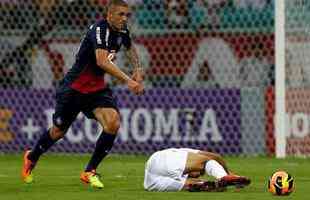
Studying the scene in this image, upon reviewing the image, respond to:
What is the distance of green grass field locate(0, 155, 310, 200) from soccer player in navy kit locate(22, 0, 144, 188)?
0.37 metres

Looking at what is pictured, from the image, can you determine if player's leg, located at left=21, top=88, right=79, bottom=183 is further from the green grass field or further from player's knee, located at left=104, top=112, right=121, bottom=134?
player's knee, located at left=104, top=112, right=121, bottom=134

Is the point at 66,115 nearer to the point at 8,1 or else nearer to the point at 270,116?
the point at 270,116

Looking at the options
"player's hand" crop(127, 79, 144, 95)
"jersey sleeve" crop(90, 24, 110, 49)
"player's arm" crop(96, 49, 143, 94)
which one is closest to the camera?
"player's hand" crop(127, 79, 144, 95)

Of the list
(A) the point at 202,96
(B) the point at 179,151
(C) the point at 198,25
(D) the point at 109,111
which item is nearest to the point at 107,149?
(D) the point at 109,111

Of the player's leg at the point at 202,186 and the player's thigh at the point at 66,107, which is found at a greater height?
the player's thigh at the point at 66,107

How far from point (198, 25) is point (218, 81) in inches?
41.0

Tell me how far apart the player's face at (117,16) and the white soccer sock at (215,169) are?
1905mm

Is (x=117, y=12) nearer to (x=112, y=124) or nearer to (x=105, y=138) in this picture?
(x=112, y=124)

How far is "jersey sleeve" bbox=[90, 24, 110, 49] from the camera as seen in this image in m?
11.8

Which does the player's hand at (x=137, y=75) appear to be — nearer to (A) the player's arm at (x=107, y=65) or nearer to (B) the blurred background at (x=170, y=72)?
(A) the player's arm at (x=107, y=65)

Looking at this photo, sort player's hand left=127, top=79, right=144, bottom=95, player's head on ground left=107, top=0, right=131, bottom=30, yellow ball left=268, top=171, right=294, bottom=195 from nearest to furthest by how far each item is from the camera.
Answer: yellow ball left=268, top=171, right=294, bottom=195
player's hand left=127, top=79, right=144, bottom=95
player's head on ground left=107, top=0, right=131, bottom=30

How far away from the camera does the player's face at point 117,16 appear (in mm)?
11641

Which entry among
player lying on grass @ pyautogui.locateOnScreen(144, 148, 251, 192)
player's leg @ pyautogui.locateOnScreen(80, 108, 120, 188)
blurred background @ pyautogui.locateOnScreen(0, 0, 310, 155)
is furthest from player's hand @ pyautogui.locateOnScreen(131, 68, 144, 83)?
blurred background @ pyautogui.locateOnScreen(0, 0, 310, 155)

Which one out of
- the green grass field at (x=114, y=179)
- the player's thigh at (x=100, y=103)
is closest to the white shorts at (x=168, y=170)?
the green grass field at (x=114, y=179)
